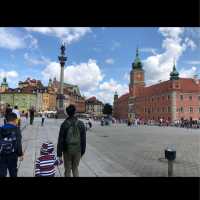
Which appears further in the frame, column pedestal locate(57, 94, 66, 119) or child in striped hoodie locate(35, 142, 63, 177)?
column pedestal locate(57, 94, 66, 119)

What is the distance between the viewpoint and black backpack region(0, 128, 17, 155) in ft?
20.2

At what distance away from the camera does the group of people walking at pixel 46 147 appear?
6195 mm

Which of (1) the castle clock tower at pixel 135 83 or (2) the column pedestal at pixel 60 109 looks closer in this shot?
(2) the column pedestal at pixel 60 109

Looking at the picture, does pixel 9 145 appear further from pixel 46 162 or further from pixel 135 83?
pixel 135 83

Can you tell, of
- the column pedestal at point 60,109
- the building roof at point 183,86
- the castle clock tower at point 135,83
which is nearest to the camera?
the column pedestal at point 60,109

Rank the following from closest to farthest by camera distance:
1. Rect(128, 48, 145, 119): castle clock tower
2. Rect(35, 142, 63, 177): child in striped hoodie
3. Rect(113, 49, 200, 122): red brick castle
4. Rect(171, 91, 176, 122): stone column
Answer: Rect(35, 142, 63, 177): child in striped hoodie < Rect(171, 91, 176, 122): stone column < Rect(113, 49, 200, 122): red brick castle < Rect(128, 48, 145, 119): castle clock tower

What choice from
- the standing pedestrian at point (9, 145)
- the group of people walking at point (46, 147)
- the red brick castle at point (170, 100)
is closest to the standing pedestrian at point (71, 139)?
the group of people walking at point (46, 147)

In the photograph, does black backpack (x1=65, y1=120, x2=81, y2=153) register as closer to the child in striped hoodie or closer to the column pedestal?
the child in striped hoodie

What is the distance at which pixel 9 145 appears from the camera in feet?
20.2

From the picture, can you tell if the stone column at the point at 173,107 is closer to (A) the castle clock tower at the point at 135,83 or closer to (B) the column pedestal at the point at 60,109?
(A) the castle clock tower at the point at 135,83

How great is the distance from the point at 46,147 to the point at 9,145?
2.12ft

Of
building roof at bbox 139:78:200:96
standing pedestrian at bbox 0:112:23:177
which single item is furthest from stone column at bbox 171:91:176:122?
standing pedestrian at bbox 0:112:23:177

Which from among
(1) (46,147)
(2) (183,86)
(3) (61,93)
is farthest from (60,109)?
(2) (183,86)
